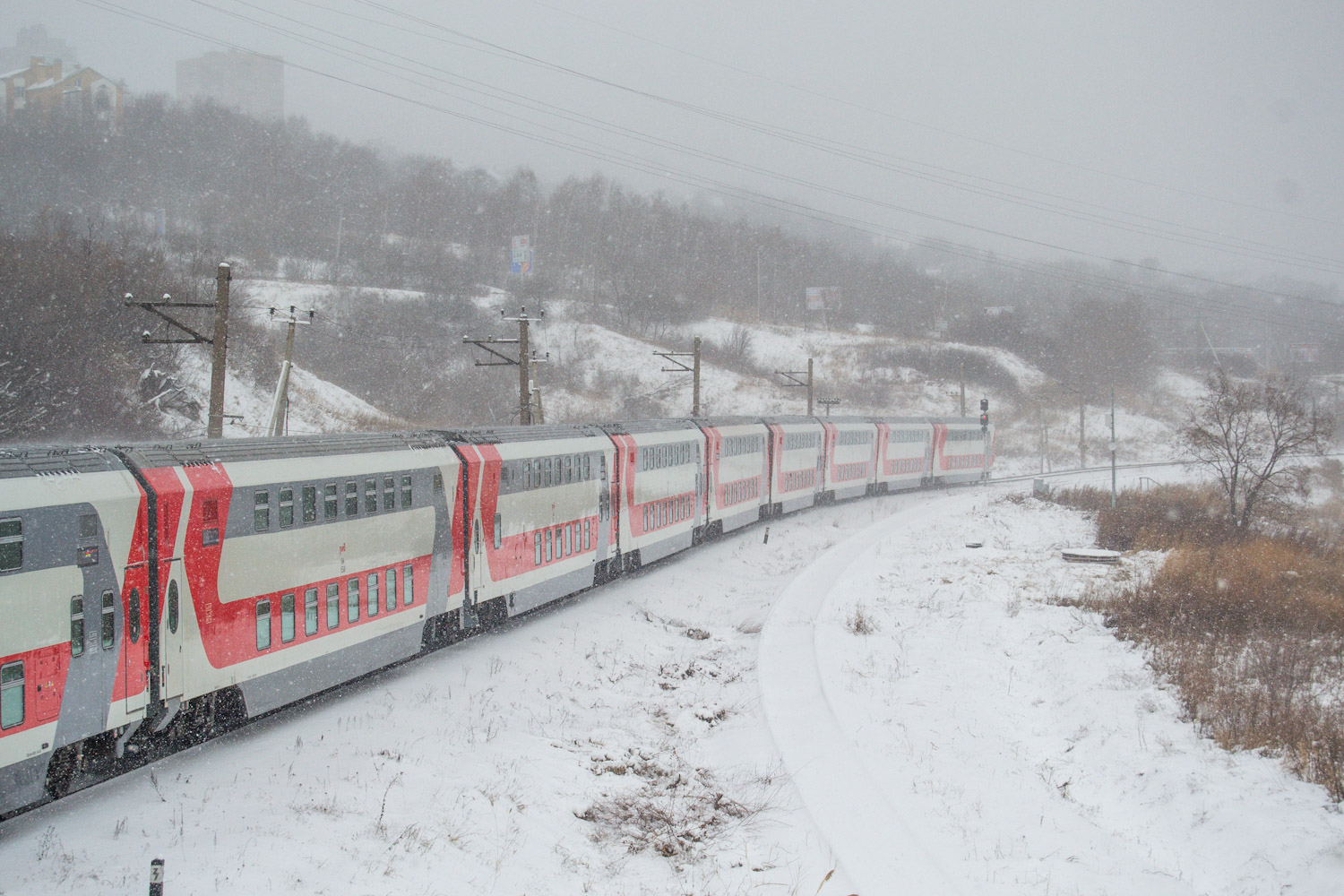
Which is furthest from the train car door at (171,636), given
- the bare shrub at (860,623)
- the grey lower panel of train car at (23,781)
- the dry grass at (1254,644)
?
the dry grass at (1254,644)

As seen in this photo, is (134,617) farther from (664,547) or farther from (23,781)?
(664,547)

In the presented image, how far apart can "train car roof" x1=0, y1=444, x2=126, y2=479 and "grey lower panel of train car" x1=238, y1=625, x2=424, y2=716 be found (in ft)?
10.2

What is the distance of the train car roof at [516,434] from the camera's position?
51.4ft

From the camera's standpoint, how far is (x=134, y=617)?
8.95 metres

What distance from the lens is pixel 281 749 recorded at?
1052cm

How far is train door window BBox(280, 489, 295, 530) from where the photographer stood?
36.3 ft

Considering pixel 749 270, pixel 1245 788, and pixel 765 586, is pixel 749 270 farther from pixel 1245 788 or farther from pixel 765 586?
pixel 1245 788

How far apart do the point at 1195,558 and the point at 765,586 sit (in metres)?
10.9

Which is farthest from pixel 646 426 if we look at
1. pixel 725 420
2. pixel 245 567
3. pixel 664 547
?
pixel 245 567

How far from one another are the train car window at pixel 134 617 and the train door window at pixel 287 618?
2.12 metres

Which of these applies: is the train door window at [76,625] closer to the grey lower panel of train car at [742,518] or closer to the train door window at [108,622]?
the train door window at [108,622]

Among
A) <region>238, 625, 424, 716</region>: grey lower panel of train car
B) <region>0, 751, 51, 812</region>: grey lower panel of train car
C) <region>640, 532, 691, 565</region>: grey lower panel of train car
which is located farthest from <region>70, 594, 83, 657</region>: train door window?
<region>640, 532, 691, 565</region>: grey lower panel of train car

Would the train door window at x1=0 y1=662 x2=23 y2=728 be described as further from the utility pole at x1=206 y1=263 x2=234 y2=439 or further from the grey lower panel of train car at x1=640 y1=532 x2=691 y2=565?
the grey lower panel of train car at x1=640 y1=532 x2=691 y2=565

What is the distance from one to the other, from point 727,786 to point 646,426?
13.7m
